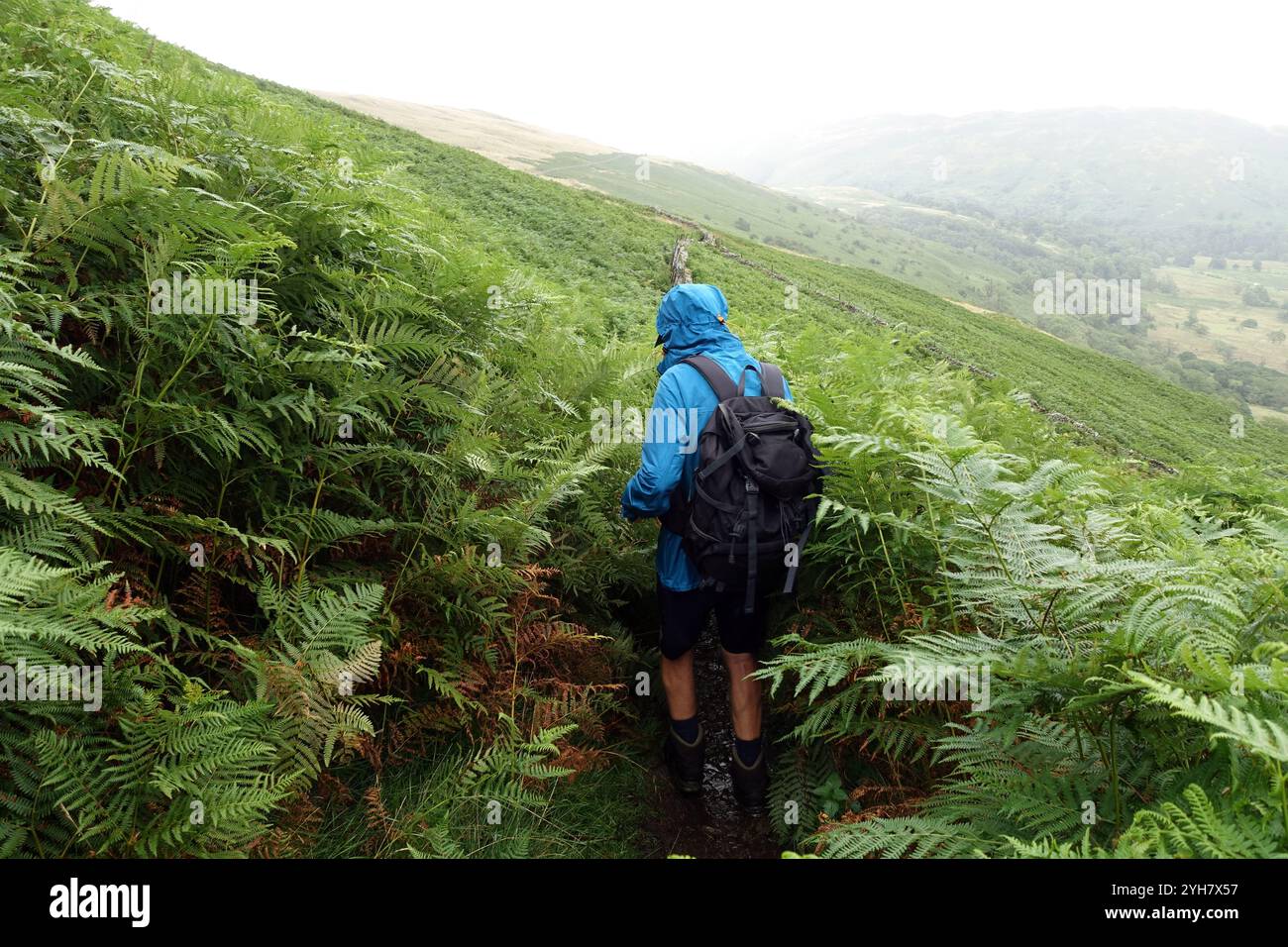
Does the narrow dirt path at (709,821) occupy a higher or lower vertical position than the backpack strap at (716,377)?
lower

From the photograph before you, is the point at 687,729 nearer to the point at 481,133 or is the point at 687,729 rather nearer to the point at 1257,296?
the point at 481,133

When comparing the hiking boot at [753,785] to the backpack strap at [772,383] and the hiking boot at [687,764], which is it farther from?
the backpack strap at [772,383]

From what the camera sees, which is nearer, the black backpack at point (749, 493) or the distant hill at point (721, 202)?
the black backpack at point (749, 493)

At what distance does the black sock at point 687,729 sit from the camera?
3.77 metres

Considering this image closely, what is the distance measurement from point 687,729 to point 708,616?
709 millimetres

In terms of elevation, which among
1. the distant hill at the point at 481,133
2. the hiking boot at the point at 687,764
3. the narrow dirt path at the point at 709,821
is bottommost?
the narrow dirt path at the point at 709,821

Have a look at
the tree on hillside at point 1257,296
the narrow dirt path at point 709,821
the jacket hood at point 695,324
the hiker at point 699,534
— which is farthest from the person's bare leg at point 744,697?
the tree on hillside at point 1257,296

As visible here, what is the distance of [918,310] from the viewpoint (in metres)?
38.3

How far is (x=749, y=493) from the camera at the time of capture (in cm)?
327

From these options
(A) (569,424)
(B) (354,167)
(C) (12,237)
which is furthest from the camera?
(A) (569,424)

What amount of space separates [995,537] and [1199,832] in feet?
4.24

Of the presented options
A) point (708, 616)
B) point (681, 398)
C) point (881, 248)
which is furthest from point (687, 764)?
point (881, 248)

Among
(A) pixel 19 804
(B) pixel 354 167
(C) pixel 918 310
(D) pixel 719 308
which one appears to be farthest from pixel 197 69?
(C) pixel 918 310

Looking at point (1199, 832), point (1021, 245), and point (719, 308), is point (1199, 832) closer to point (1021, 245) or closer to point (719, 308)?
point (719, 308)
